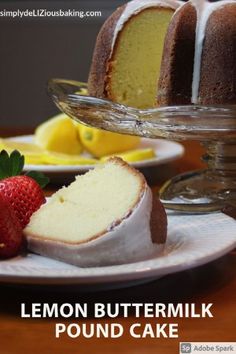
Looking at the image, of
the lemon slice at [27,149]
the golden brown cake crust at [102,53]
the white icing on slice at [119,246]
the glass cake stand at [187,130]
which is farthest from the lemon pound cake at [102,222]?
the lemon slice at [27,149]

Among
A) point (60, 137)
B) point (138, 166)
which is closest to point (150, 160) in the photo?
point (138, 166)

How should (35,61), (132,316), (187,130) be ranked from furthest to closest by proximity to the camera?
(35,61) → (187,130) → (132,316)

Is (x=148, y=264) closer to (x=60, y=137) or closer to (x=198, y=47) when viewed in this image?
(x=198, y=47)

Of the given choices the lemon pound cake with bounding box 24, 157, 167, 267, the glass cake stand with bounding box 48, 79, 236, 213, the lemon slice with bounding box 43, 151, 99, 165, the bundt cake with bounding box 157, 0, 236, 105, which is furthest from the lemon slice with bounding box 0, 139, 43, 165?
the lemon pound cake with bounding box 24, 157, 167, 267

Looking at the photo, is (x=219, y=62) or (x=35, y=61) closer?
(x=219, y=62)

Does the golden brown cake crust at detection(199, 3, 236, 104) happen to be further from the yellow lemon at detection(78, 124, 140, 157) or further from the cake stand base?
the yellow lemon at detection(78, 124, 140, 157)

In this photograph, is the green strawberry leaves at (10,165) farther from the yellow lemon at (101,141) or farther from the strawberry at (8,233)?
the yellow lemon at (101,141)
